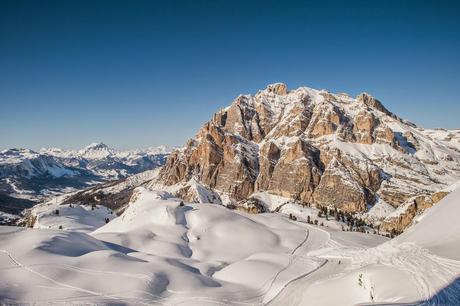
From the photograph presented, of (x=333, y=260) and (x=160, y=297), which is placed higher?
(x=333, y=260)

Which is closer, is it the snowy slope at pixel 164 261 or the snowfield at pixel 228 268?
the snowfield at pixel 228 268

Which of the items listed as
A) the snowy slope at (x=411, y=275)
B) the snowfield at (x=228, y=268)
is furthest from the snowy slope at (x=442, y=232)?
the snowfield at (x=228, y=268)

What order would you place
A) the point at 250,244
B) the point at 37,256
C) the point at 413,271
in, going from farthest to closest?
the point at 250,244 → the point at 37,256 → the point at 413,271

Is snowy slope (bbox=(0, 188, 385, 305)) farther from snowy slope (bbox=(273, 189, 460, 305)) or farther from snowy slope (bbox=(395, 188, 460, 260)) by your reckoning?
snowy slope (bbox=(395, 188, 460, 260))

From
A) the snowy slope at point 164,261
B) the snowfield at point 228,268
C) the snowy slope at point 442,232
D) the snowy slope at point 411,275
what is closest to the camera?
the snowy slope at point 411,275

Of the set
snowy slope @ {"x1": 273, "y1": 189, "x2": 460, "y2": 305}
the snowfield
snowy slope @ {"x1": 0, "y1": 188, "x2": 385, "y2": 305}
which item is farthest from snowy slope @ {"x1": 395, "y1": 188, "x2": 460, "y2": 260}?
snowy slope @ {"x1": 0, "y1": 188, "x2": 385, "y2": 305}

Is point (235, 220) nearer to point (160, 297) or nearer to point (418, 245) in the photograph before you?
point (160, 297)

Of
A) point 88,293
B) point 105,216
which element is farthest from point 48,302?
point 105,216

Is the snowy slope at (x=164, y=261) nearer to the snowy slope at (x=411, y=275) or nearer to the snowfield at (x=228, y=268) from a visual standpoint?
the snowfield at (x=228, y=268)

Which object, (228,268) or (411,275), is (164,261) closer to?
(228,268)
